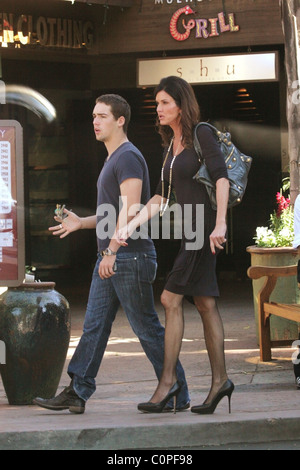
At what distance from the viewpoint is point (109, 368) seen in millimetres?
8141

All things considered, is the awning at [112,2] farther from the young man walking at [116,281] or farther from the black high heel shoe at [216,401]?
the black high heel shoe at [216,401]

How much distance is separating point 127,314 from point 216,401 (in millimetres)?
754

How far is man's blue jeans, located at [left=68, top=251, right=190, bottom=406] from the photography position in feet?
18.9

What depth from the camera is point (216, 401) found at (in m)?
5.65

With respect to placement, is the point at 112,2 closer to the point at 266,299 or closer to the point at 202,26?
the point at 202,26

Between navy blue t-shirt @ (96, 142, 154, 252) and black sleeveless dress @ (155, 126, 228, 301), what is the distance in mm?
302

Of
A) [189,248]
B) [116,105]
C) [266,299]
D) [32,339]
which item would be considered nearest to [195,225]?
[189,248]

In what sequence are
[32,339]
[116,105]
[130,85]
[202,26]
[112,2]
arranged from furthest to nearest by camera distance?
[130,85] < [202,26] < [112,2] < [32,339] < [116,105]

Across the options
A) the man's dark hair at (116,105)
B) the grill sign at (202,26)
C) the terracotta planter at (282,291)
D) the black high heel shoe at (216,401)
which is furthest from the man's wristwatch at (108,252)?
the grill sign at (202,26)

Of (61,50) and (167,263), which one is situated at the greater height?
(61,50)

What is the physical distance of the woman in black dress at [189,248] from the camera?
551 centimetres

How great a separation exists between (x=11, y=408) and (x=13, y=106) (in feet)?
27.2
